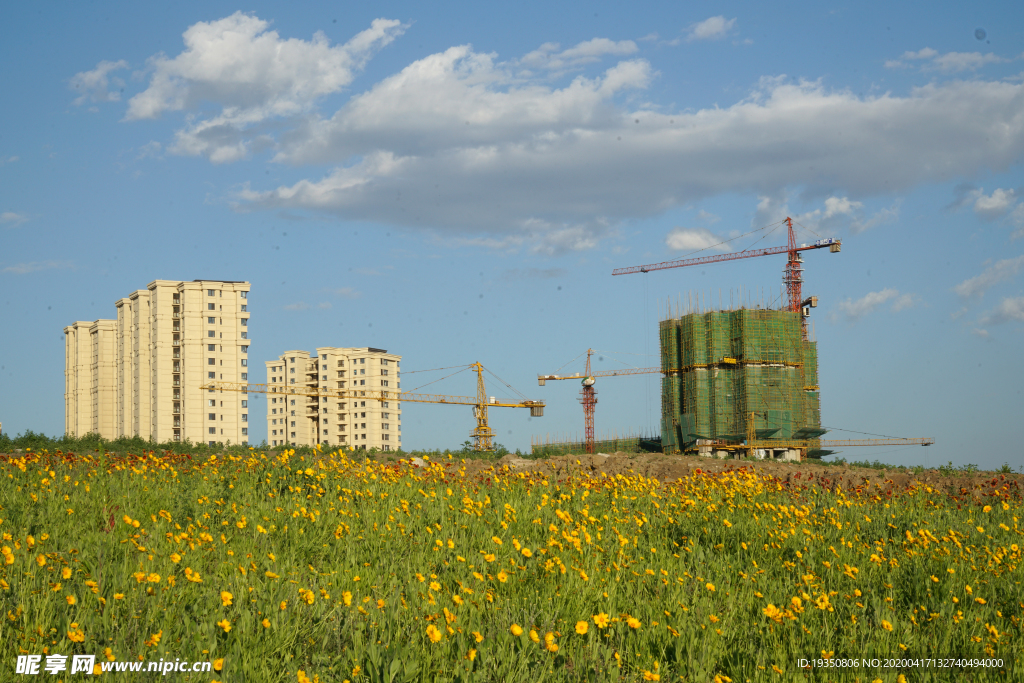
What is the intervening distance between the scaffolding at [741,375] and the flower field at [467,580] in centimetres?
4192

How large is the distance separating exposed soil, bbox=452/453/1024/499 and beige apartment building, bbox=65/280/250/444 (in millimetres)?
60291

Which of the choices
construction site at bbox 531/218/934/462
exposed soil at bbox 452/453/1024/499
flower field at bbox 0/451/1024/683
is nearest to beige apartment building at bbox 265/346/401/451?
construction site at bbox 531/218/934/462

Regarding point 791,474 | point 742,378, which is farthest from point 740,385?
point 791,474

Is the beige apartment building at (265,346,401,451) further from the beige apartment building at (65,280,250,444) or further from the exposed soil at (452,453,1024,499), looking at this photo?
the exposed soil at (452,453,1024,499)

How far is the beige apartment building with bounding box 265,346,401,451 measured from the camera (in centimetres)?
11294

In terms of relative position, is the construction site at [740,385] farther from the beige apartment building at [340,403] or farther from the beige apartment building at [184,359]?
the beige apartment building at [340,403]

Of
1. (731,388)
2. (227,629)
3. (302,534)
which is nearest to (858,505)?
(302,534)

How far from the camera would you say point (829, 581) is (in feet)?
24.1

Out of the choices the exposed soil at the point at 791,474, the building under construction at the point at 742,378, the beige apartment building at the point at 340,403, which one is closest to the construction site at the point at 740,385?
the building under construction at the point at 742,378

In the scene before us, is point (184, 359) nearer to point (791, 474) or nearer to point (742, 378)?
point (742, 378)

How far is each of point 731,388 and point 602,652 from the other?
48.2 metres

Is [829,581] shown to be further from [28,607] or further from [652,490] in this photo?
[28,607]

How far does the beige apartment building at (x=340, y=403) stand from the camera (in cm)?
11294

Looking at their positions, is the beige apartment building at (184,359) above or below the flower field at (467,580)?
above
